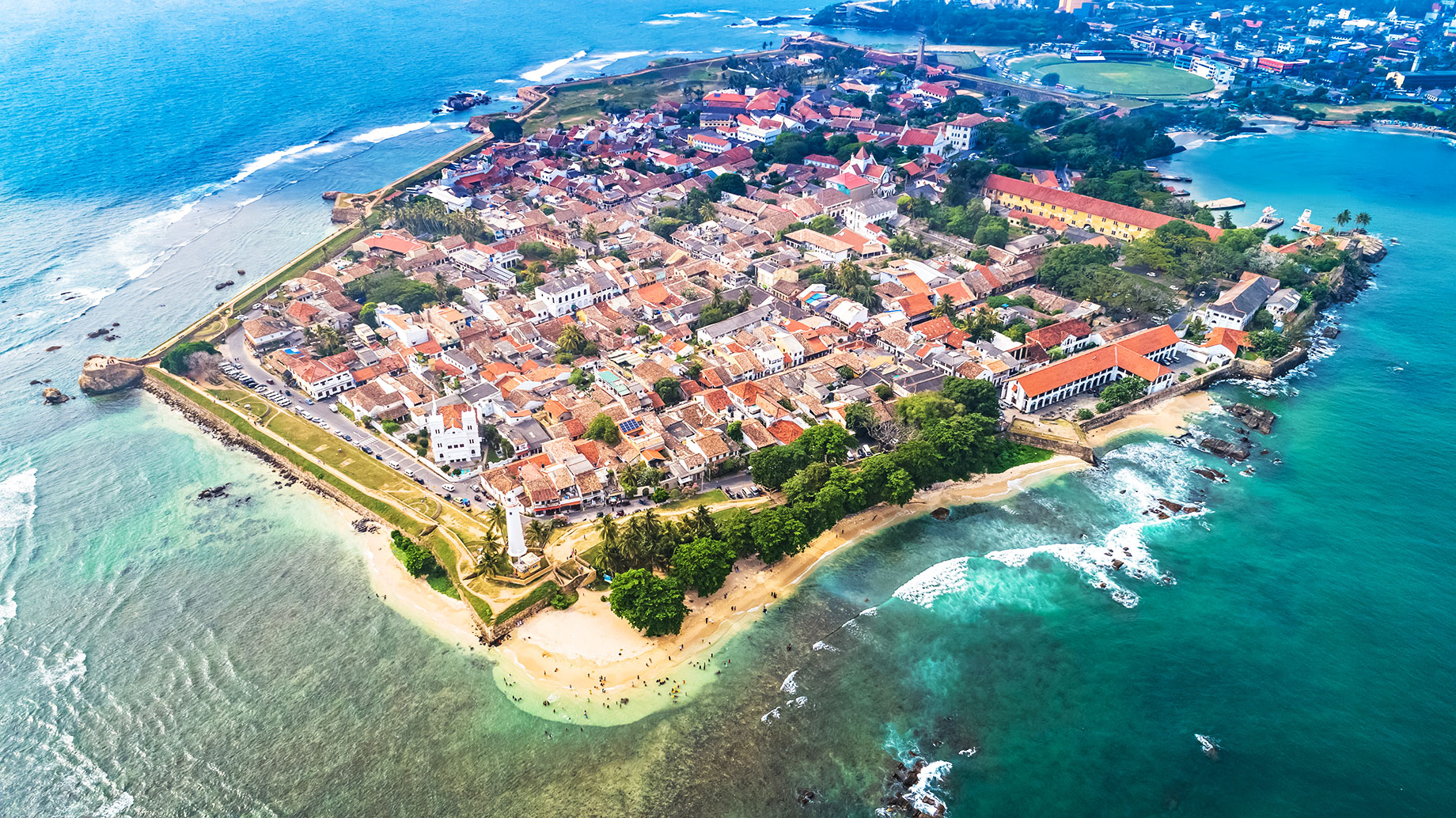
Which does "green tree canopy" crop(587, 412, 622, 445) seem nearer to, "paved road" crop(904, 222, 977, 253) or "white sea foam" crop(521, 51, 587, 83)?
"paved road" crop(904, 222, 977, 253)

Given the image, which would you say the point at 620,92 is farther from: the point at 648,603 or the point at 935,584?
the point at 648,603

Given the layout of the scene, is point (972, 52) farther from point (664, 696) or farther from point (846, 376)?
point (664, 696)

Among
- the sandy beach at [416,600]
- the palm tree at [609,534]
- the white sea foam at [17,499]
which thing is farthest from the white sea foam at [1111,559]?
the white sea foam at [17,499]

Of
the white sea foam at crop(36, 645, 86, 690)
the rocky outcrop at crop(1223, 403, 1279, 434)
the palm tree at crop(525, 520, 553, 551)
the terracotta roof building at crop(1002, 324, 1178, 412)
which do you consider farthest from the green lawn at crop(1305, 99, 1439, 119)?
the white sea foam at crop(36, 645, 86, 690)

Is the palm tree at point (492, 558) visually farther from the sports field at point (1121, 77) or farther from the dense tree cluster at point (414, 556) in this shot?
the sports field at point (1121, 77)

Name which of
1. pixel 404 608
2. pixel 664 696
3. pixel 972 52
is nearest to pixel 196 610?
pixel 404 608

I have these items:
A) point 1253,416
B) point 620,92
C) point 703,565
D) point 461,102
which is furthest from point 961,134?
point 703,565

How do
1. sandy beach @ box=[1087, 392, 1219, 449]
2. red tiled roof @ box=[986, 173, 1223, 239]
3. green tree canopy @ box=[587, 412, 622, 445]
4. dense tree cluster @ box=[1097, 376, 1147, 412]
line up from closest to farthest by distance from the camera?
1. green tree canopy @ box=[587, 412, 622, 445]
2. sandy beach @ box=[1087, 392, 1219, 449]
3. dense tree cluster @ box=[1097, 376, 1147, 412]
4. red tiled roof @ box=[986, 173, 1223, 239]
